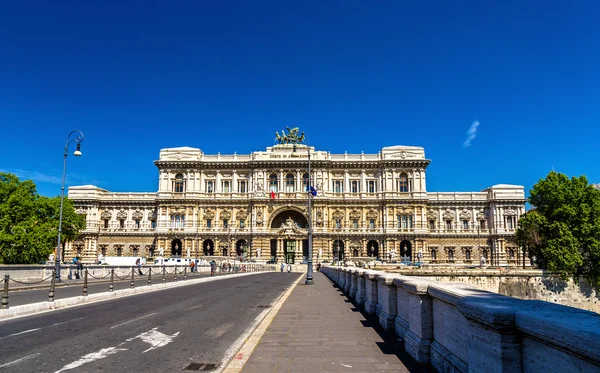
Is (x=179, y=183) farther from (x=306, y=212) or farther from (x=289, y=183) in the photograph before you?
(x=306, y=212)

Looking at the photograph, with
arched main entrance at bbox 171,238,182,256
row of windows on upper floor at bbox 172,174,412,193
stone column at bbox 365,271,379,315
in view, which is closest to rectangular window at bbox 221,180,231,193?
row of windows on upper floor at bbox 172,174,412,193

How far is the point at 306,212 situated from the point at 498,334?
65.4 metres

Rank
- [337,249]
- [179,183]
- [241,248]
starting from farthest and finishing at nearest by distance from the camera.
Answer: [179,183] → [241,248] → [337,249]

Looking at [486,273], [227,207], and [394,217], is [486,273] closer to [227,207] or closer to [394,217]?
[394,217]

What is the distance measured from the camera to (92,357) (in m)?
7.96

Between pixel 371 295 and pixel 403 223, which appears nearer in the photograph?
pixel 371 295

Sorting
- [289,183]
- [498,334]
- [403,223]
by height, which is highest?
[289,183]

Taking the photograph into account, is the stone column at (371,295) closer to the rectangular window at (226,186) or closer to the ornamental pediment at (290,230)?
the ornamental pediment at (290,230)

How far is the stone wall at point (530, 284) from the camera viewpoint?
4406cm

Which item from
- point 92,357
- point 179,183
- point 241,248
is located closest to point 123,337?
point 92,357

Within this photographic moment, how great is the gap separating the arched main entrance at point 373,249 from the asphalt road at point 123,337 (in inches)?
2144

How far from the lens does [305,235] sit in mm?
67812

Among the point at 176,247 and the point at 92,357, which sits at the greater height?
the point at 176,247

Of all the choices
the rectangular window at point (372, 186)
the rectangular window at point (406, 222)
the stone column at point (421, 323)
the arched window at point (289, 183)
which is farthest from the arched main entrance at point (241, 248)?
the stone column at point (421, 323)
